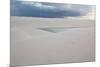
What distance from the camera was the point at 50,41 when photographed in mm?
2344

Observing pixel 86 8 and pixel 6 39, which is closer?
pixel 6 39

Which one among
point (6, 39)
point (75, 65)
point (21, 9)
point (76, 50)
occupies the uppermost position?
point (21, 9)

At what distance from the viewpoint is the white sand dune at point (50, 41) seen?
7.35ft

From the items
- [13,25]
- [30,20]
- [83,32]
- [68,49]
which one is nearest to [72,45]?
[68,49]

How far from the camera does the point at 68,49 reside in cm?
242

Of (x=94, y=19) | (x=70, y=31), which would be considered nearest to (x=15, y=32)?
(x=70, y=31)

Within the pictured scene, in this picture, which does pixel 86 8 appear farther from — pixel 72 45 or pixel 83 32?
pixel 72 45

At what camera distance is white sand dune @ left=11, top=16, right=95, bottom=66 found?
7.35ft

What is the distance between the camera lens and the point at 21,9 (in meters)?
2.24

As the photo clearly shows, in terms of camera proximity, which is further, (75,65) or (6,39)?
(75,65)

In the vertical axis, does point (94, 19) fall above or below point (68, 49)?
above

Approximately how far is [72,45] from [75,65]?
11.6 inches
